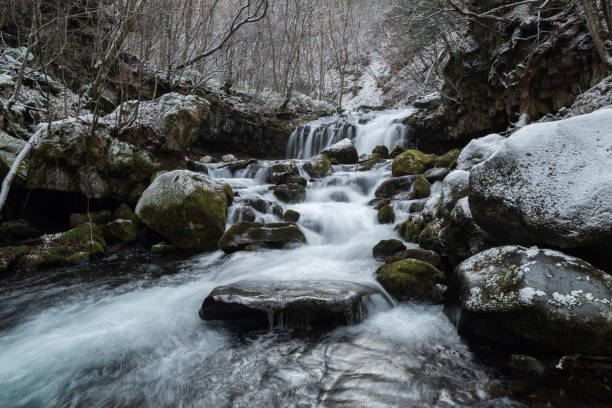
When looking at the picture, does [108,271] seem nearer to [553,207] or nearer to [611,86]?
[553,207]

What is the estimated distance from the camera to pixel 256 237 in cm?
655

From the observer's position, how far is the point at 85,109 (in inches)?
365

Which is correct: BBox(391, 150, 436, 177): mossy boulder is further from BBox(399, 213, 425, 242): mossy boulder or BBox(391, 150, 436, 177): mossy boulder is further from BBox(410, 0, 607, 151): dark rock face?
BBox(399, 213, 425, 242): mossy boulder

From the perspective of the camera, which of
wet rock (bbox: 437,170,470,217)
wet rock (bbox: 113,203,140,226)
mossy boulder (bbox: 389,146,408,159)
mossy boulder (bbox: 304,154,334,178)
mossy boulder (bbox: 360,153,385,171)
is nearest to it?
wet rock (bbox: 437,170,470,217)

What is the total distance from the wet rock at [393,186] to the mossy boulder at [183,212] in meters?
4.82

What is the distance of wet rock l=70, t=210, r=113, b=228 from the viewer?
22.8 ft

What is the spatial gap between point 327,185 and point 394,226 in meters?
3.62

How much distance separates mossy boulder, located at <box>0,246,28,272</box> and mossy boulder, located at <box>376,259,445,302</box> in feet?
21.4

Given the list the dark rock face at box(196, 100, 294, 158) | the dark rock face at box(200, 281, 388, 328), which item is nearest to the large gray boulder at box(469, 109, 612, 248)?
the dark rock face at box(200, 281, 388, 328)

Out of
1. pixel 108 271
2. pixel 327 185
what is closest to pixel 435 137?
pixel 327 185

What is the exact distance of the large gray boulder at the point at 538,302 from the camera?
247cm

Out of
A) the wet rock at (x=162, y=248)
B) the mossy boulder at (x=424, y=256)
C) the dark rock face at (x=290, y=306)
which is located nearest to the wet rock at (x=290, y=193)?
the wet rock at (x=162, y=248)

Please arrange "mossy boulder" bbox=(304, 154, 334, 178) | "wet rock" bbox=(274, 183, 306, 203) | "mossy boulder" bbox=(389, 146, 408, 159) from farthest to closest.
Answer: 1. "mossy boulder" bbox=(389, 146, 408, 159)
2. "mossy boulder" bbox=(304, 154, 334, 178)
3. "wet rock" bbox=(274, 183, 306, 203)

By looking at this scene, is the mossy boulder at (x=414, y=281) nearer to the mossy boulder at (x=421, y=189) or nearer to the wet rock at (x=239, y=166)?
the mossy boulder at (x=421, y=189)
